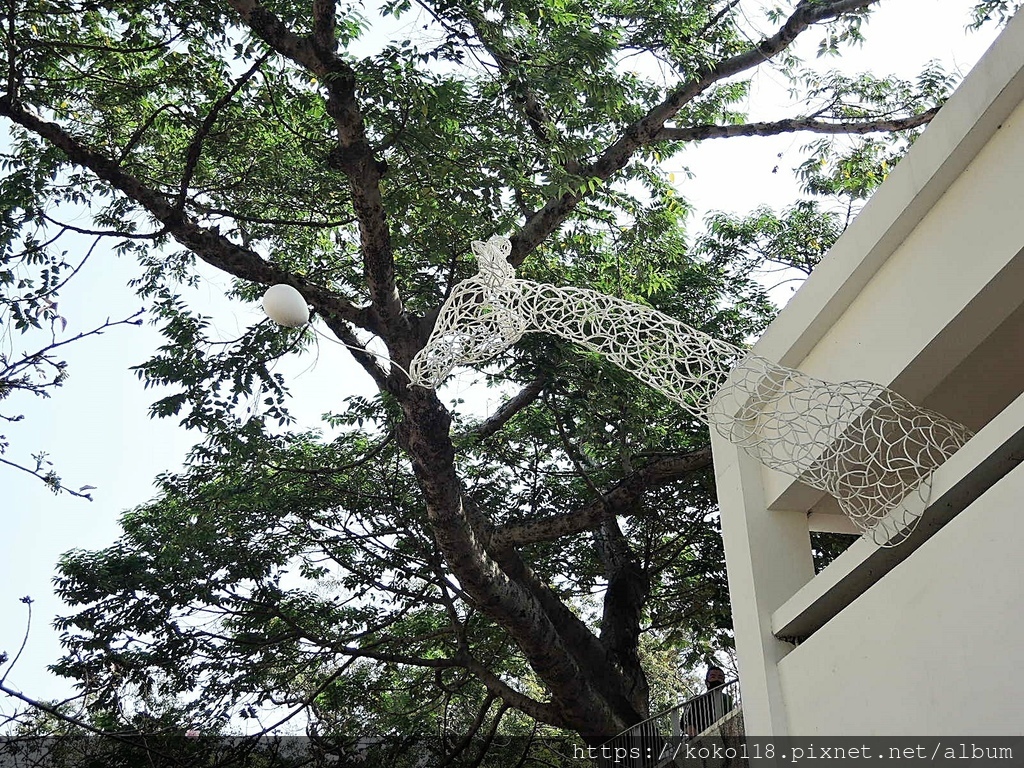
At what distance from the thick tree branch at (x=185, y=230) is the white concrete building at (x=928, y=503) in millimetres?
3197

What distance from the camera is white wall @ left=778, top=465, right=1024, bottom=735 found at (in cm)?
271

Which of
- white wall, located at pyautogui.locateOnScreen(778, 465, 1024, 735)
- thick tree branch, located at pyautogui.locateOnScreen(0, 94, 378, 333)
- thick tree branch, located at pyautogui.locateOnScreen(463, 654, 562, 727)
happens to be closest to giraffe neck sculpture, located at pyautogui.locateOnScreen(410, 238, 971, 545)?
white wall, located at pyautogui.locateOnScreen(778, 465, 1024, 735)

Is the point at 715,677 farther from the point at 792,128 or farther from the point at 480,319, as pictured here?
the point at 480,319

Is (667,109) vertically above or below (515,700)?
above

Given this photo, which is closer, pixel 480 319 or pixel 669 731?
pixel 480 319

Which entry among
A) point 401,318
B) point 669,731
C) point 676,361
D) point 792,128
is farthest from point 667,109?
point 669,731

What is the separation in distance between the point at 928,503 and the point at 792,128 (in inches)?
207

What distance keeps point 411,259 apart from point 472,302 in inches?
161

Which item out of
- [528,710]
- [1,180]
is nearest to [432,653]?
[528,710]

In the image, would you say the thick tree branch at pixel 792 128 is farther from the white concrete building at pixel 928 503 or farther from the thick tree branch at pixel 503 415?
the white concrete building at pixel 928 503

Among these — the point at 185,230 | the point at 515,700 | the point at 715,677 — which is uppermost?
the point at 185,230

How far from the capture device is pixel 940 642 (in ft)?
9.71

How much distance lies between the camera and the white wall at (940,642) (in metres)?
2.71

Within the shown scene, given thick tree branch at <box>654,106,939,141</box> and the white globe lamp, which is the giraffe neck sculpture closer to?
the white globe lamp
